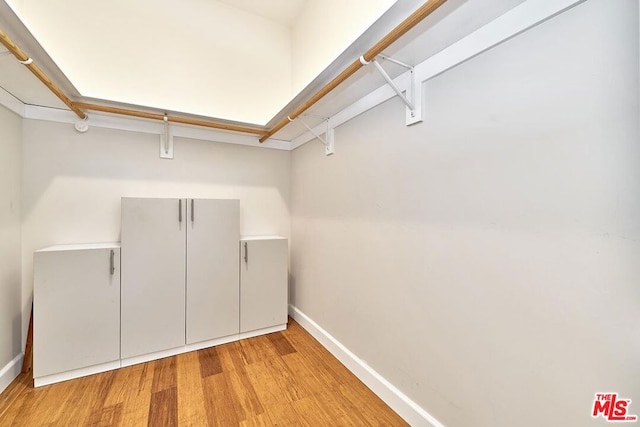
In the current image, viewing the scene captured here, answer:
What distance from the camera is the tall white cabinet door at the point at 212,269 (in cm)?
226

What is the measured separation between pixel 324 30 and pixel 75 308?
2.98 metres

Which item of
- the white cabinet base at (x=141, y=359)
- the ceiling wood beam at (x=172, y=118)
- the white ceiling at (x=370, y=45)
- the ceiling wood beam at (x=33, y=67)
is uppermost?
the white ceiling at (x=370, y=45)

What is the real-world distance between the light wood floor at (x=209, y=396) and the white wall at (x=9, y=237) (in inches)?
11.5

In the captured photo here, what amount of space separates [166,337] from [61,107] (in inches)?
80.3

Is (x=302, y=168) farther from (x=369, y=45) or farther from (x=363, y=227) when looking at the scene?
(x=369, y=45)

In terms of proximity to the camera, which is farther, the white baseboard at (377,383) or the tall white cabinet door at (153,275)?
the tall white cabinet door at (153,275)

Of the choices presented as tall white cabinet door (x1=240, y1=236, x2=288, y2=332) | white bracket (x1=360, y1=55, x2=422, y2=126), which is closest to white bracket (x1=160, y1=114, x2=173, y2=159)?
tall white cabinet door (x1=240, y1=236, x2=288, y2=332)

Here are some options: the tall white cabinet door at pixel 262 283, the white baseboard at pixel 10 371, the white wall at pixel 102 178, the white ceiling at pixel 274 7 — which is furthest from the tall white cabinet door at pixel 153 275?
the white ceiling at pixel 274 7

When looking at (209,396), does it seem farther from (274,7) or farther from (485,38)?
(274,7)

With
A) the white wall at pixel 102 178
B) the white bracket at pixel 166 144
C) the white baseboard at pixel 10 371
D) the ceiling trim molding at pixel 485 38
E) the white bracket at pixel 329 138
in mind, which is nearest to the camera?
the ceiling trim molding at pixel 485 38

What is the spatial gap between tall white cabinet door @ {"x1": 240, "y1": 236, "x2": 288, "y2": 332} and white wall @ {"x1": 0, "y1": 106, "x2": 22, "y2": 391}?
158cm

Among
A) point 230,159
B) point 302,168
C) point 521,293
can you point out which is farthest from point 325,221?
point 521,293

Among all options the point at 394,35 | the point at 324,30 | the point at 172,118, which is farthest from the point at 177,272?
the point at 324,30

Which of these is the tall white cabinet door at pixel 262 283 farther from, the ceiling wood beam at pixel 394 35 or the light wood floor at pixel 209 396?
the ceiling wood beam at pixel 394 35
